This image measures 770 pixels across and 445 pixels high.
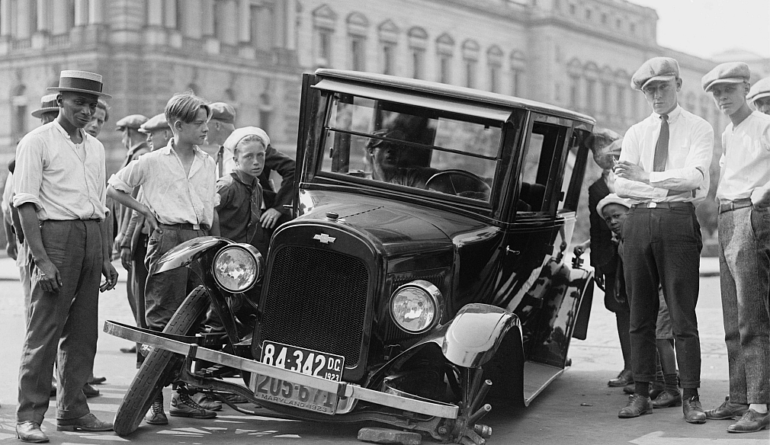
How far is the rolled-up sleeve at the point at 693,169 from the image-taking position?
6.23 m

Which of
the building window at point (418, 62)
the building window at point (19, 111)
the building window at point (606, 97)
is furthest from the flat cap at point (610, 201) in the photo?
the building window at point (606, 97)

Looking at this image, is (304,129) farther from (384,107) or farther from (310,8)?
(310,8)

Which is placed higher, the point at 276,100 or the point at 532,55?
the point at 532,55

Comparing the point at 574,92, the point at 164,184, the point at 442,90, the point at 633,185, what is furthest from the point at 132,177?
the point at 574,92

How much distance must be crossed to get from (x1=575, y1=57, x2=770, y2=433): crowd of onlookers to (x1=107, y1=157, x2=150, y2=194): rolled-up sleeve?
9.90 feet

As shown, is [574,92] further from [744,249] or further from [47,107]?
[744,249]

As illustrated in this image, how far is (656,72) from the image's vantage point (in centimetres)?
645

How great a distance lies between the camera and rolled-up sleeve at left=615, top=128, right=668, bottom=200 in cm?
640

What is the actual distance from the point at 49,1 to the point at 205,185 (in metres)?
44.9

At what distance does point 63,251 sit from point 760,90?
4491 millimetres

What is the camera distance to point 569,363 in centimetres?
837

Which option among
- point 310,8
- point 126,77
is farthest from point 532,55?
point 126,77

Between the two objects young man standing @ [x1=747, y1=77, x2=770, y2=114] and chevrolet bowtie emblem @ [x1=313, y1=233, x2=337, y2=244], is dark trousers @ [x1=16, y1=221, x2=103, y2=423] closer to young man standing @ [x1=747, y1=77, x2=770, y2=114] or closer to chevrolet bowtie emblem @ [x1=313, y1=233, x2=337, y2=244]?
chevrolet bowtie emblem @ [x1=313, y1=233, x2=337, y2=244]

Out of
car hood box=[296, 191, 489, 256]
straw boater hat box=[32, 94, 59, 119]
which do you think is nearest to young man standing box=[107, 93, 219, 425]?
car hood box=[296, 191, 489, 256]
